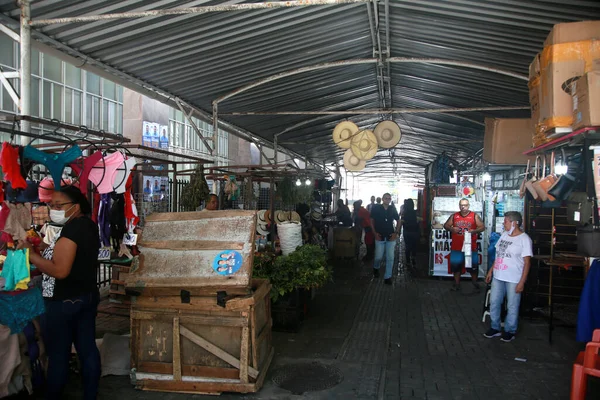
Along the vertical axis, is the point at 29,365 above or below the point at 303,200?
below

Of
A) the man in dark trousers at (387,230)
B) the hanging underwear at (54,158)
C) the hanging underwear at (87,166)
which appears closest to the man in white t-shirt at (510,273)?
the man in dark trousers at (387,230)

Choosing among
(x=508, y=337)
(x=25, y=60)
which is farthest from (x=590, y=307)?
(x=25, y=60)

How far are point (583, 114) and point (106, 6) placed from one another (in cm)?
572

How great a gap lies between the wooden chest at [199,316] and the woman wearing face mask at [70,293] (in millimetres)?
584

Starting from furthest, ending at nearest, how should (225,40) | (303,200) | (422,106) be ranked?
(422,106), (303,200), (225,40)

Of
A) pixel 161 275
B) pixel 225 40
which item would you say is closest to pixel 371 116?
pixel 225 40

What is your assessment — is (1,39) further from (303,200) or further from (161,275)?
(161,275)

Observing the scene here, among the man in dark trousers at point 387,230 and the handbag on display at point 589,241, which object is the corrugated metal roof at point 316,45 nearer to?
the handbag on display at point 589,241

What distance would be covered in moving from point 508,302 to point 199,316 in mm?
4140

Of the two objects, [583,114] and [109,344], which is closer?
[583,114]

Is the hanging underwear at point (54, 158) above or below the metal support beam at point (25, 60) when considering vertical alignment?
below

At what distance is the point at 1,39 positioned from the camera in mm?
11828

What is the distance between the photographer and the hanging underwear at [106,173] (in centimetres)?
485

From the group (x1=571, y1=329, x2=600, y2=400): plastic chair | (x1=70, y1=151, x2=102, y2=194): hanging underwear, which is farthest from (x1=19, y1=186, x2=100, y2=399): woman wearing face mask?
(x1=571, y1=329, x2=600, y2=400): plastic chair
